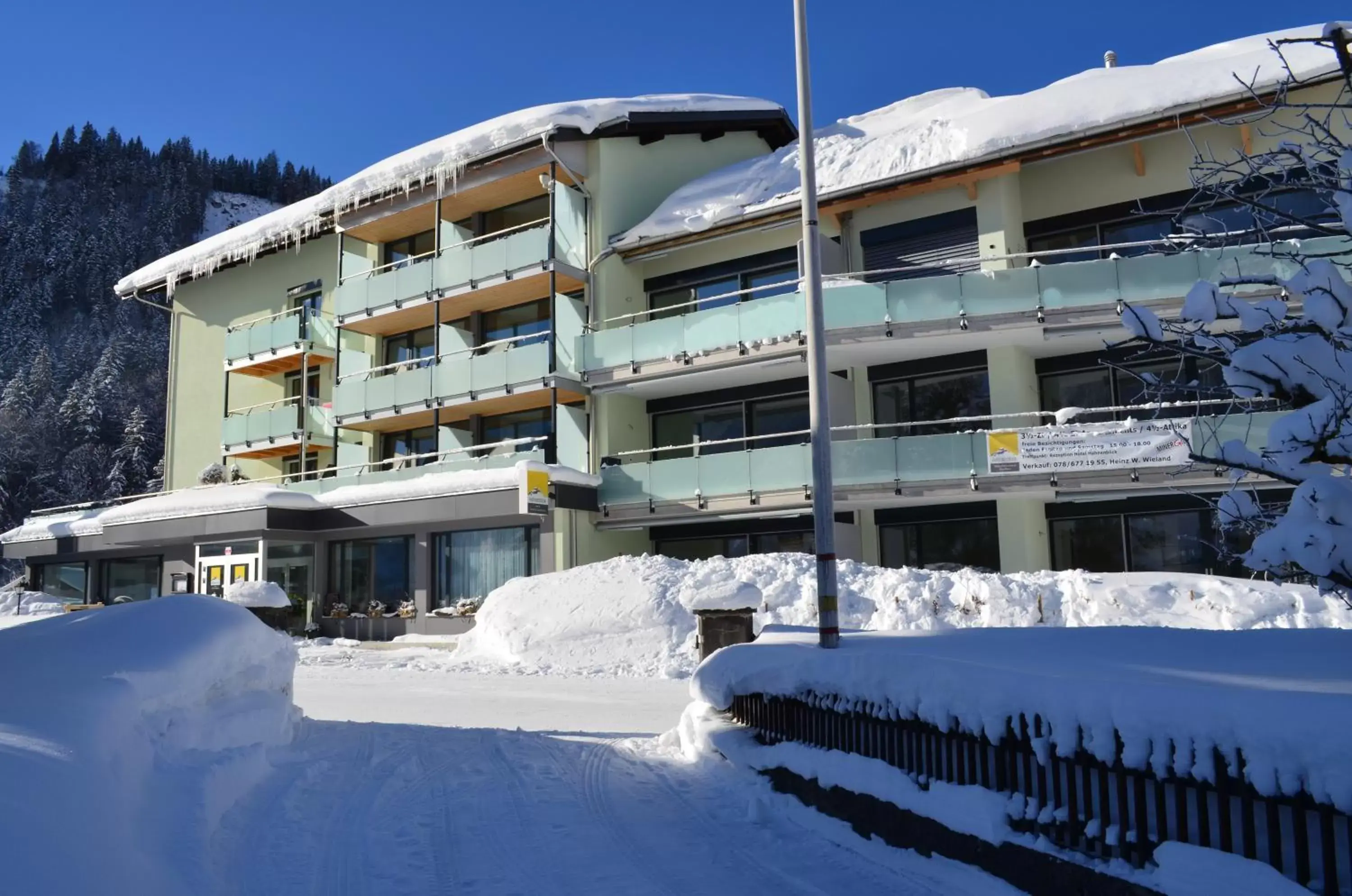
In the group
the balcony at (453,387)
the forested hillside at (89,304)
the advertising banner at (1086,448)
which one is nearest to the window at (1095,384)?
the advertising banner at (1086,448)

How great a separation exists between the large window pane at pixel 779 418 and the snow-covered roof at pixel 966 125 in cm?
431

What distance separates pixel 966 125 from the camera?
75.2 feet

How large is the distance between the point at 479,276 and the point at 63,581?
787 inches

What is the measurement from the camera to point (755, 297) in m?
25.2

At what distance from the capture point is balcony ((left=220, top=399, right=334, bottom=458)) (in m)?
32.3

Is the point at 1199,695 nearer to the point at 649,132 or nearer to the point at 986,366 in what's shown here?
the point at 986,366

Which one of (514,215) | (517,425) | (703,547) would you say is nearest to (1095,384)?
(703,547)

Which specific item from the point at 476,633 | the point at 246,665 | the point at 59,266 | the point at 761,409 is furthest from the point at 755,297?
the point at 59,266

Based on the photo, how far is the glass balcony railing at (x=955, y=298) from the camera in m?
19.4

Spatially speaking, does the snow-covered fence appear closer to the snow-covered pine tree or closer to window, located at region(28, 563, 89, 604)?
the snow-covered pine tree

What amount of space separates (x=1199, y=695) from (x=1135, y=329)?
6.74 feet

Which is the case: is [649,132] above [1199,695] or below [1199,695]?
above

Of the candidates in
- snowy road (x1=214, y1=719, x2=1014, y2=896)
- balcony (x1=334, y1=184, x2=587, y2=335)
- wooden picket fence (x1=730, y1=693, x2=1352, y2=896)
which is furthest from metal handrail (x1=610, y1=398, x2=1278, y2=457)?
wooden picket fence (x1=730, y1=693, x2=1352, y2=896)

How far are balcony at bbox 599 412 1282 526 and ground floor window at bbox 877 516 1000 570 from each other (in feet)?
6.18
